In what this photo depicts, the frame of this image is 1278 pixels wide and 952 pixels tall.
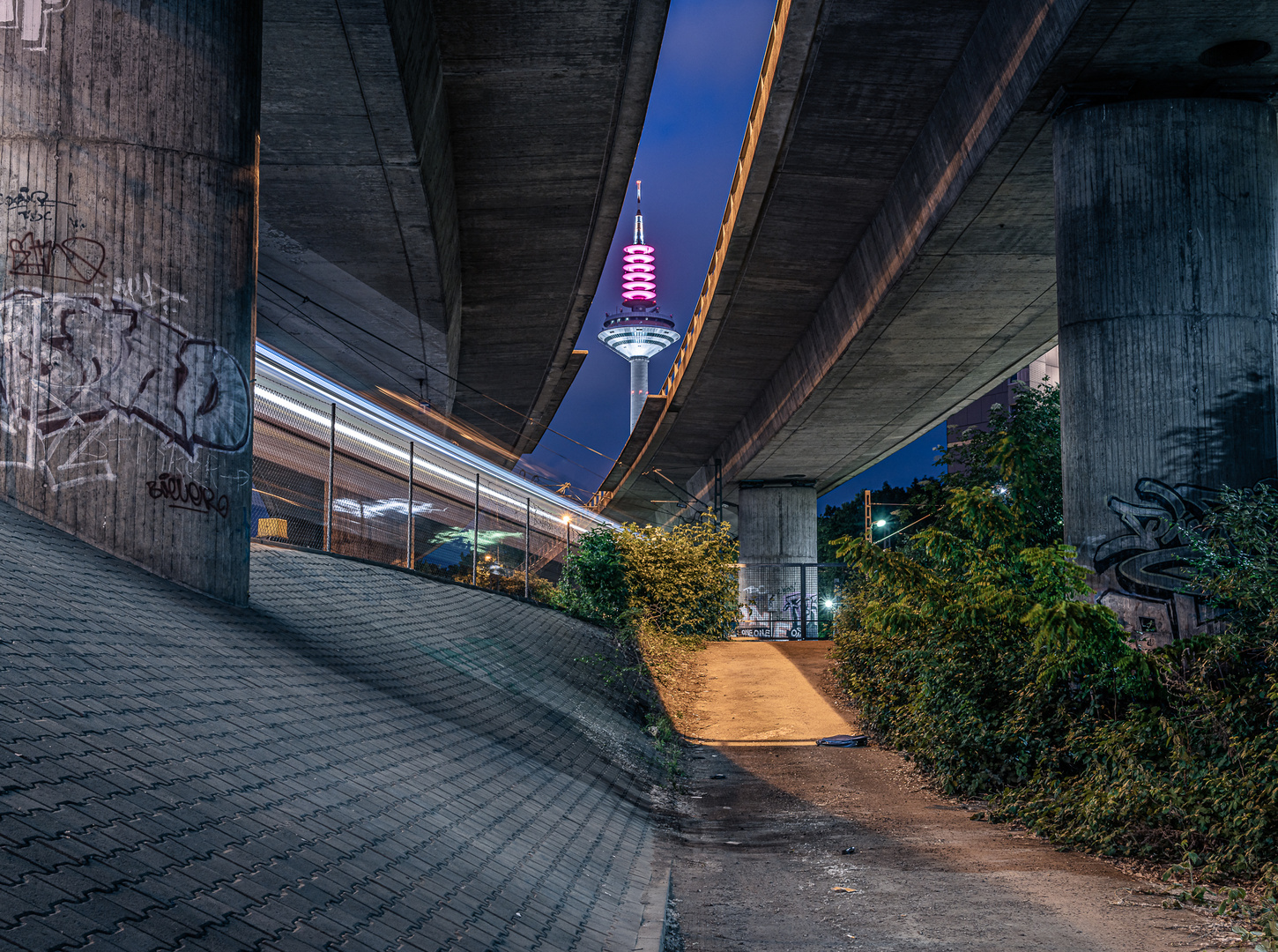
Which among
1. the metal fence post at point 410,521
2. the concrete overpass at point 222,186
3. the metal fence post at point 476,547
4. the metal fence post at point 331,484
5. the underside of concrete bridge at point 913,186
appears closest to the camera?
the concrete overpass at point 222,186

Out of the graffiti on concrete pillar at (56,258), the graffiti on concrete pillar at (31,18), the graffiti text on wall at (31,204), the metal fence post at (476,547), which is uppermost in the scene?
the graffiti on concrete pillar at (31,18)

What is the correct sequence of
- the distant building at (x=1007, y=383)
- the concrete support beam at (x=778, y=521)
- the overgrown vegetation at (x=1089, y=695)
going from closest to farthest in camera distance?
1. the overgrown vegetation at (x=1089, y=695)
2. the concrete support beam at (x=778, y=521)
3. the distant building at (x=1007, y=383)

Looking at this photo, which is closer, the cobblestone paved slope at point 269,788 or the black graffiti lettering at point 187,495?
the cobblestone paved slope at point 269,788

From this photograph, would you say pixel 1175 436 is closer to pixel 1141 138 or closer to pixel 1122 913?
pixel 1141 138

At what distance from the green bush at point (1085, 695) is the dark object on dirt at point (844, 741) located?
95 centimetres

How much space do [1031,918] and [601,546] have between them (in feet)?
60.7

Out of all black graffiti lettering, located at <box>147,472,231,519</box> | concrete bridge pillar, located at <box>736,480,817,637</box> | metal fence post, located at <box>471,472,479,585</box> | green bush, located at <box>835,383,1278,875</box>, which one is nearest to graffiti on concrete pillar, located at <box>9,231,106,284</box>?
black graffiti lettering, located at <box>147,472,231,519</box>

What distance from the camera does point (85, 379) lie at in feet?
32.9

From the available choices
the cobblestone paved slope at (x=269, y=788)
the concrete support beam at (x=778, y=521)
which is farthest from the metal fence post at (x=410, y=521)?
the concrete support beam at (x=778, y=521)

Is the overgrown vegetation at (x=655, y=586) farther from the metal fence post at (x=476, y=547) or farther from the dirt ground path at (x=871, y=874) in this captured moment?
the dirt ground path at (x=871, y=874)

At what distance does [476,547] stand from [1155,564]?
12.6 meters

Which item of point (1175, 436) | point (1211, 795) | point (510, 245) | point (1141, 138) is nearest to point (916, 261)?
point (1141, 138)

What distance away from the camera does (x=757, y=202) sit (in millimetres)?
20406

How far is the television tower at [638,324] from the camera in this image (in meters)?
139
